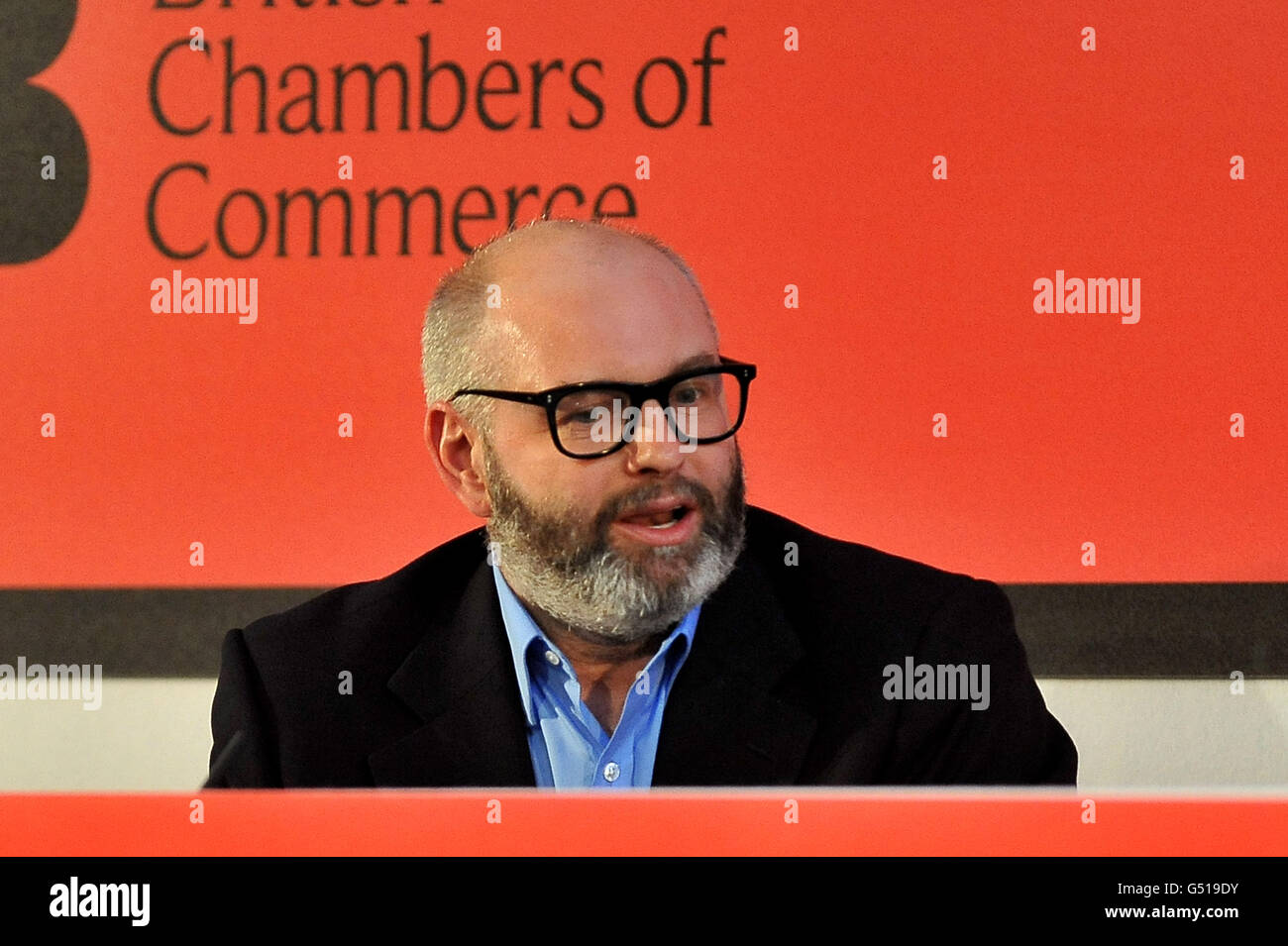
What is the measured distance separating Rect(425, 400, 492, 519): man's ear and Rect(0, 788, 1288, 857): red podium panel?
0.41 m

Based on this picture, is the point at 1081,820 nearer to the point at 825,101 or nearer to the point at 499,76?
the point at 825,101

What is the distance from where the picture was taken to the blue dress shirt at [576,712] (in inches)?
68.1

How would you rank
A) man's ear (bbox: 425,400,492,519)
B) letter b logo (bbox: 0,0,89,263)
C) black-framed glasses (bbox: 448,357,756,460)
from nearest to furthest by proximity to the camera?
black-framed glasses (bbox: 448,357,756,460), man's ear (bbox: 425,400,492,519), letter b logo (bbox: 0,0,89,263)

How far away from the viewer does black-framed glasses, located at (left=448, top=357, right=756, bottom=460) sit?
5.52 ft

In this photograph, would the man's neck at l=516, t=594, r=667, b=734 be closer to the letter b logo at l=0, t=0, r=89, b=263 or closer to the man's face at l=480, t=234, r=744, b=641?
the man's face at l=480, t=234, r=744, b=641

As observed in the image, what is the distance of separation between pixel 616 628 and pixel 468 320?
0.48 metres

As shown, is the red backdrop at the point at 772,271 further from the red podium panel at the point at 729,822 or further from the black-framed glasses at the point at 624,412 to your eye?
the red podium panel at the point at 729,822

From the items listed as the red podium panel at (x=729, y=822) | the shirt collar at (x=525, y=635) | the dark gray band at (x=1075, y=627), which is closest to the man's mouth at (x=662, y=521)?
the shirt collar at (x=525, y=635)

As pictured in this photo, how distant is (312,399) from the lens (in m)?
1.93

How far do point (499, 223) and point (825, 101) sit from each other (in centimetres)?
52

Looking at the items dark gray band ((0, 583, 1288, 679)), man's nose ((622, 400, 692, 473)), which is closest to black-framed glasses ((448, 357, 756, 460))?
man's nose ((622, 400, 692, 473))

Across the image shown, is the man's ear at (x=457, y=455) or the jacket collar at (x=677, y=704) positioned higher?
the man's ear at (x=457, y=455)

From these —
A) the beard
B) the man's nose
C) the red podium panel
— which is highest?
the man's nose

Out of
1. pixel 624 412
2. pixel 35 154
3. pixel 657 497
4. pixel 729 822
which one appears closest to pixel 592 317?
pixel 624 412
